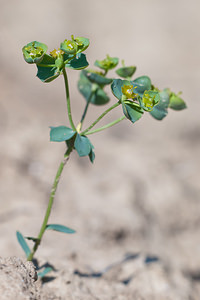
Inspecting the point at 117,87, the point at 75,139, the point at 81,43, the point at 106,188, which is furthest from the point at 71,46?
the point at 106,188

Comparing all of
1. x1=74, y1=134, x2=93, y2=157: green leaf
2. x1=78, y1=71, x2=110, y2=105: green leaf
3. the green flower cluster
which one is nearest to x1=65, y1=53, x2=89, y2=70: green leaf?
the green flower cluster

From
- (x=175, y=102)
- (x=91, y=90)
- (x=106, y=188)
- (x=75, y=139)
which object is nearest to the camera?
(x=75, y=139)

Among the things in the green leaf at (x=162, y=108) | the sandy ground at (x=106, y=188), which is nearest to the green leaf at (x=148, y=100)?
the green leaf at (x=162, y=108)

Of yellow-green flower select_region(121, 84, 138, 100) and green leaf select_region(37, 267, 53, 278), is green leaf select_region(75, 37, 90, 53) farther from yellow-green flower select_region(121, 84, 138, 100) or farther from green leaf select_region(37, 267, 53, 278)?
green leaf select_region(37, 267, 53, 278)

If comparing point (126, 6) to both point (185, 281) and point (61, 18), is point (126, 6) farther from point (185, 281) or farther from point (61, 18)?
point (185, 281)

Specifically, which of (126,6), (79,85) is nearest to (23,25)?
(126,6)

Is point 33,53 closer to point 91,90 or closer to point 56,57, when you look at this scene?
point 56,57
